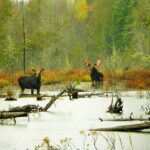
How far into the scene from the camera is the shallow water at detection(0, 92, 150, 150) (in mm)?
16016

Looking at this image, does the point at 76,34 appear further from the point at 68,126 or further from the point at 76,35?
the point at 68,126

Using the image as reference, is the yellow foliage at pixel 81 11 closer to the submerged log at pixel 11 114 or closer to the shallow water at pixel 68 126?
the shallow water at pixel 68 126

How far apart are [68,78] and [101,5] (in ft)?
112

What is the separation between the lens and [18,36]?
67.1 m

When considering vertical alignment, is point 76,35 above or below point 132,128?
above

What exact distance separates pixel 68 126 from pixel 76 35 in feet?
208

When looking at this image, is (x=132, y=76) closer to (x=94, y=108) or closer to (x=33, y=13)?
(x=94, y=108)

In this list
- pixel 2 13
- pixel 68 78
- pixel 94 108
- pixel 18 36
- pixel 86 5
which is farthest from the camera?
pixel 86 5

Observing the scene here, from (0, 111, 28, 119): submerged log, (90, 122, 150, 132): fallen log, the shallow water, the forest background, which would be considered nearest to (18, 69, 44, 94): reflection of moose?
the shallow water

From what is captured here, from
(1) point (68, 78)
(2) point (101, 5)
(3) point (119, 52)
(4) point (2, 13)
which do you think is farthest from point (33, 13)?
(1) point (68, 78)

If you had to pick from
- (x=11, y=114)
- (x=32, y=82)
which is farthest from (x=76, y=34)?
(x=11, y=114)

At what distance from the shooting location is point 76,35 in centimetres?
8319

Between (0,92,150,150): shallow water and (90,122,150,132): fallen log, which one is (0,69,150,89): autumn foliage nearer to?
(0,92,150,150): shallow water

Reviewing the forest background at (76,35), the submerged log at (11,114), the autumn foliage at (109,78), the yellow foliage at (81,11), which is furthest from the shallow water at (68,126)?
the yellow foliage at (81,11)
